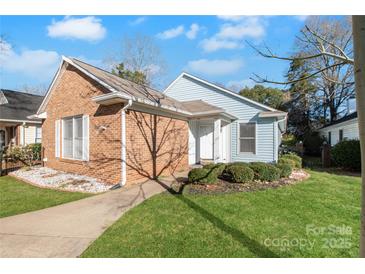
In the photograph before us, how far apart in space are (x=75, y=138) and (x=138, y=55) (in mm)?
22839

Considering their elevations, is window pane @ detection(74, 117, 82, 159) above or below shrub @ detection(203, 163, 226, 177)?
above

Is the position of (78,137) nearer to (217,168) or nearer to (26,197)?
(26,197)

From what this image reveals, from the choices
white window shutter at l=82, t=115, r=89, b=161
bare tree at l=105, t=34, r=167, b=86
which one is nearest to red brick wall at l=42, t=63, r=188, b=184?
white window shutter at l=82, t=115, r=89, b=161

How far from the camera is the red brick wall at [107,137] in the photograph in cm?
848

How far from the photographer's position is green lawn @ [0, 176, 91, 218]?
20.5 ft

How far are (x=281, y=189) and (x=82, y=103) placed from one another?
27.4 feet

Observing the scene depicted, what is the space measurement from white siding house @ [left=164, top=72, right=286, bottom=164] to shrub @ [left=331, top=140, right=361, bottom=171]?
11.4 feet


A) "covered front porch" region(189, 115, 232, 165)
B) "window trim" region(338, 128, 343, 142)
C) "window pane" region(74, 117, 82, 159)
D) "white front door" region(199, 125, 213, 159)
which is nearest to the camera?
"window pane" region(74, 117, 82, 159)

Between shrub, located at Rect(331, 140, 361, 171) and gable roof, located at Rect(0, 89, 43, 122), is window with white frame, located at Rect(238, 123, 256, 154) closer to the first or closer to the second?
shrub, located at Rect(331, 140, 361, 171)

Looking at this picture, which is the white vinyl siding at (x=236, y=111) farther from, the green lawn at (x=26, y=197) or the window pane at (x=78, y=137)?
the green lawn at (x=26, y=197)

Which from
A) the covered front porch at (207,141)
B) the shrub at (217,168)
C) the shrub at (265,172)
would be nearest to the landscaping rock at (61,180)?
the shrub at (217,168)

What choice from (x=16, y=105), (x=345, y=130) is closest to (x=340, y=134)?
(x=345, y=130)
